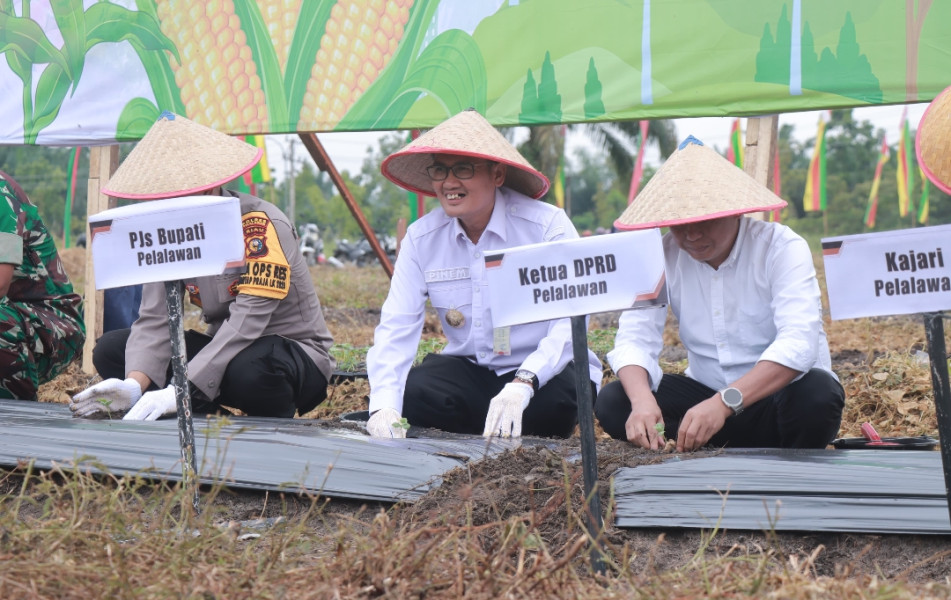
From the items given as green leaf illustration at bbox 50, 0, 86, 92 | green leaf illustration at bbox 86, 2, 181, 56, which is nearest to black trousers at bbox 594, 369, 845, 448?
green leaf illustration at bbox 86, 2, 181, 56

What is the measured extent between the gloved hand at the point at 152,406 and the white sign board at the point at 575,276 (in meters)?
1.39

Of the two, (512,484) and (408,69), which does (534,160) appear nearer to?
(408,69)

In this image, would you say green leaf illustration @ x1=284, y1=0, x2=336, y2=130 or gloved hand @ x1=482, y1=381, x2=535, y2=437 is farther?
green leaf illustration @ x1=284, y1=0, x2=336, y2=130

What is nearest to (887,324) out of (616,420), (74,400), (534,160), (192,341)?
(616,420)

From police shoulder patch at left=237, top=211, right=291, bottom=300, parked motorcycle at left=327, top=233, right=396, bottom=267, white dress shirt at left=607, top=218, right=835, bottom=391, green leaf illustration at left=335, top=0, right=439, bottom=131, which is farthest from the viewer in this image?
parked motorcycle at left=327, top=233, right=396, bottom=267

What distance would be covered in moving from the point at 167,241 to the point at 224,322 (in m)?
1.07

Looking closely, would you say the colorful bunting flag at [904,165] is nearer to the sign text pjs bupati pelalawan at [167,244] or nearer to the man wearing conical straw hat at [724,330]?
the man wearing conical straw hat at [724,330]

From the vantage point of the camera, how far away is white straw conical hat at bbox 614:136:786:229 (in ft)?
7.29

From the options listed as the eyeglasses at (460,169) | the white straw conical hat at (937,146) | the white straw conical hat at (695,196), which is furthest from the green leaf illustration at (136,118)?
the white straw conical hat at (937,146)

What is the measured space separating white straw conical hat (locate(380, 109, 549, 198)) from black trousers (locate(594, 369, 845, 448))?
2.16ft

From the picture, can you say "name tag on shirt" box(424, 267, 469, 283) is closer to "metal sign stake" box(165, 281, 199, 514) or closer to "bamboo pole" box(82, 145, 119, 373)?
"metal sign stake" box(165, 281, 199, 514)

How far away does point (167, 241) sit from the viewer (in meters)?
1.84

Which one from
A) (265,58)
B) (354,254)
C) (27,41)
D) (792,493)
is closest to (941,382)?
(792,493)

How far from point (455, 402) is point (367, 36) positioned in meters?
1.85
